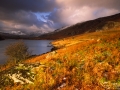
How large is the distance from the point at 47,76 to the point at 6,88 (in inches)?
138

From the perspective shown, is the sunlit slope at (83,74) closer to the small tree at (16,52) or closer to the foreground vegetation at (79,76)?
the foreground vegetation at (79,76)

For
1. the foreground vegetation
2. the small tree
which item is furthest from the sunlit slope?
the small tree

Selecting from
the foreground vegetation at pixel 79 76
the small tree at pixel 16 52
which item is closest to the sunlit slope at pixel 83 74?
the foreground vegetation at pixel 79 76

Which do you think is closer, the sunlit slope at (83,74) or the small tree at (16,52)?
the sunlit slope at (83,74)

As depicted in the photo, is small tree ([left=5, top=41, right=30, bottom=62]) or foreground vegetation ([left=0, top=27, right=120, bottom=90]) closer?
foreground vegetation ([left=0, top=27, right=120, bottom=90])

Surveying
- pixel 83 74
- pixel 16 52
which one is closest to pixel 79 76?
pixel 83 74

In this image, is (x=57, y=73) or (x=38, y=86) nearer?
(x=38, y=86)

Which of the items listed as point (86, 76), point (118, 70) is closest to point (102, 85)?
point (86, 76)

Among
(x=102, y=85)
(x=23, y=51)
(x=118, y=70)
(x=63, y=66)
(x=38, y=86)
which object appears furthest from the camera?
(x=23, y=51)

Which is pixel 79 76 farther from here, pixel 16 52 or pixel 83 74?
pixel 16 52

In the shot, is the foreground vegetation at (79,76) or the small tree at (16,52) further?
the small tree at (16,52)

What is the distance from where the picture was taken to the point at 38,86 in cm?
1343

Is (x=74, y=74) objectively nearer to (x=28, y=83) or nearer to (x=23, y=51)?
(x=28, y=83)

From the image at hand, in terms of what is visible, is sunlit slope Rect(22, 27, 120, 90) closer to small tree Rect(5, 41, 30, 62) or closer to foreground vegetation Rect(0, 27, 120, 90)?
foreground vegetation Rect(0, 27, 120, 90)
